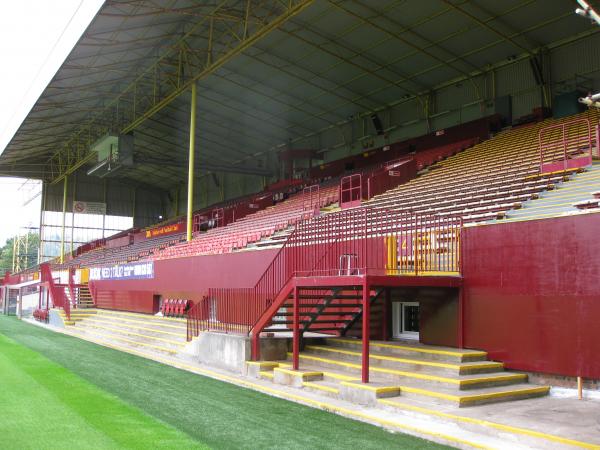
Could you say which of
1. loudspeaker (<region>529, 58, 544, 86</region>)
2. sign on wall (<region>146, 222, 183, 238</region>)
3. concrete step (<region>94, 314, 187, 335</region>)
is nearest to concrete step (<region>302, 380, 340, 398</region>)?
concrete step (<region>94, 314, 187, 335</region>)

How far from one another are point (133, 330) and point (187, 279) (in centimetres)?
251

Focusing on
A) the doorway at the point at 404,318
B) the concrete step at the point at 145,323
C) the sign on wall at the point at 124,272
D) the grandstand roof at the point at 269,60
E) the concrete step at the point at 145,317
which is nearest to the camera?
the doorway at the point at 404,318

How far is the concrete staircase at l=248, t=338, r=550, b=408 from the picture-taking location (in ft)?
26.1

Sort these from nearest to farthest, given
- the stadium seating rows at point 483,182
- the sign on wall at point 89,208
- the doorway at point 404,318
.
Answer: the doorway at point 404,318 < the stadium seating rows at point 483,182 < the sign on wall at point 89,208

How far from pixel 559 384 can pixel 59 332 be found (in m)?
20.1

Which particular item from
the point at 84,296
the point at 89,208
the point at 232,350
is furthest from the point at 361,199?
the point at 89,208

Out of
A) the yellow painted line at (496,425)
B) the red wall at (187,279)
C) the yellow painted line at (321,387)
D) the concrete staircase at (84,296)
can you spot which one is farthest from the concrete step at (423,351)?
the concrete staircase at (84,296)

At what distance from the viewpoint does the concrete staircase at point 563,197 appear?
10172mm

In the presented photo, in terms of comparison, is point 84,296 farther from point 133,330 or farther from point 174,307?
point 133,330

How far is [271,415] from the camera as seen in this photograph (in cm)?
790

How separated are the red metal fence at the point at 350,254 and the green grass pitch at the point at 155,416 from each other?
1.92 meters

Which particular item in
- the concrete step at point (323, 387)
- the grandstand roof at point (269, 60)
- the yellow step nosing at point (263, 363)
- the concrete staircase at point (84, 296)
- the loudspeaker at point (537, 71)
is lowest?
the concrete step at point (323, 387)

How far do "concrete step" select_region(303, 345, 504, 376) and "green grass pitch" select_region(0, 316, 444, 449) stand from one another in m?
1.77

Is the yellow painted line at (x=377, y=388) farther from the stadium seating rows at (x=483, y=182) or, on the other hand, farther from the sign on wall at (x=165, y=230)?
the sign on wall at (x=165, y=230)
